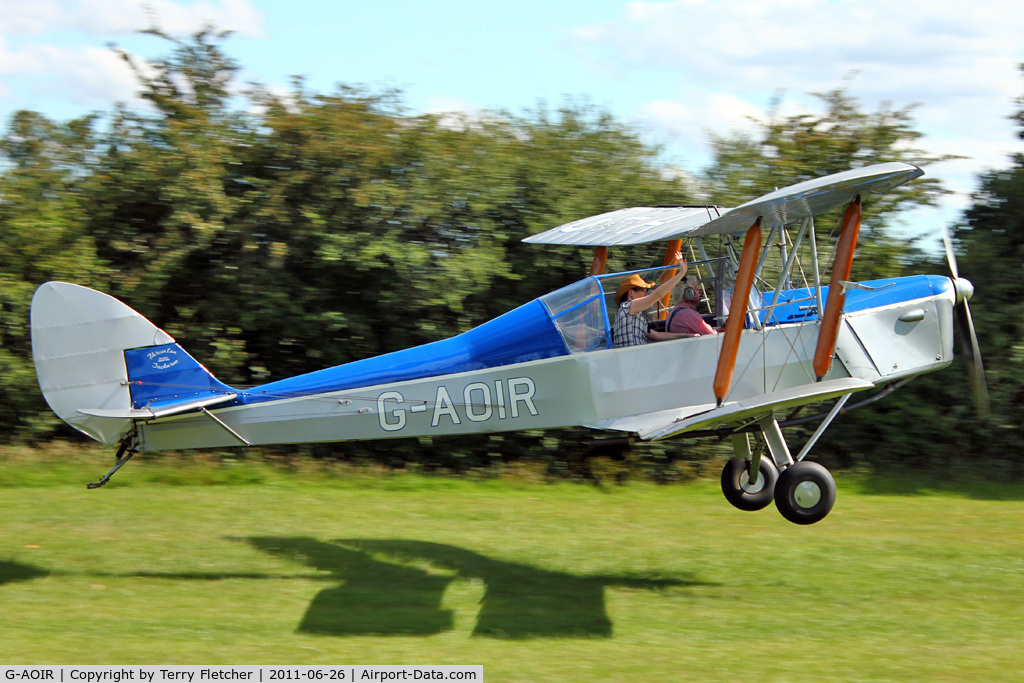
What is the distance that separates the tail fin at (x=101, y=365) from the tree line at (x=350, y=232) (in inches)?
162

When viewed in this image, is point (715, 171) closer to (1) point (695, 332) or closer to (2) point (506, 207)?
(2) point (506, 207)

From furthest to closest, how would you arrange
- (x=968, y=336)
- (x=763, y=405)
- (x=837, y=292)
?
(x=968, y=336), (x=837, y=292), (x=763, y=405)

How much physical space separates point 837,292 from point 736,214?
0.92 metres

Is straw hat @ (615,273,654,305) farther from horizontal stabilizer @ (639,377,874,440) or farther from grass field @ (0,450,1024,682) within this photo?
grass field @ (0,450,1024,682)

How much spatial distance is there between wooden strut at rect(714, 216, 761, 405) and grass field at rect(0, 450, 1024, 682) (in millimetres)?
1719

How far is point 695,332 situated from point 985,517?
4.78 meters

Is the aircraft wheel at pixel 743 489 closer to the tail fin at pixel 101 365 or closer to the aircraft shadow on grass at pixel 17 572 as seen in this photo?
the tail fin at pixel 101 365

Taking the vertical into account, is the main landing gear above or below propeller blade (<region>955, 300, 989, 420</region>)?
below

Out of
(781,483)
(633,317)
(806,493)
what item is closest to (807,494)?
(806,493)

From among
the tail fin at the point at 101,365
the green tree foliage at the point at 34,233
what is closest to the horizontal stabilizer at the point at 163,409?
the tail fin at the point at 101,365

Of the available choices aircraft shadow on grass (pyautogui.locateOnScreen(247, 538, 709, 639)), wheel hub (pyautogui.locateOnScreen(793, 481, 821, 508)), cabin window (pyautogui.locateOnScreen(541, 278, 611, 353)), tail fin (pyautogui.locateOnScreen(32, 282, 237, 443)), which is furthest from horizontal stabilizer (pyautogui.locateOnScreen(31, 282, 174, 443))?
wheel hub (pyautogui.locateOnScreen(793, 481, 821, 508))

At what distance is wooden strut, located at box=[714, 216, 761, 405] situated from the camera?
6500mm

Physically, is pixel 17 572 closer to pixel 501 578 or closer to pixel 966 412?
pixel 501 578

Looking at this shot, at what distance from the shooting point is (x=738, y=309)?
6.51m
